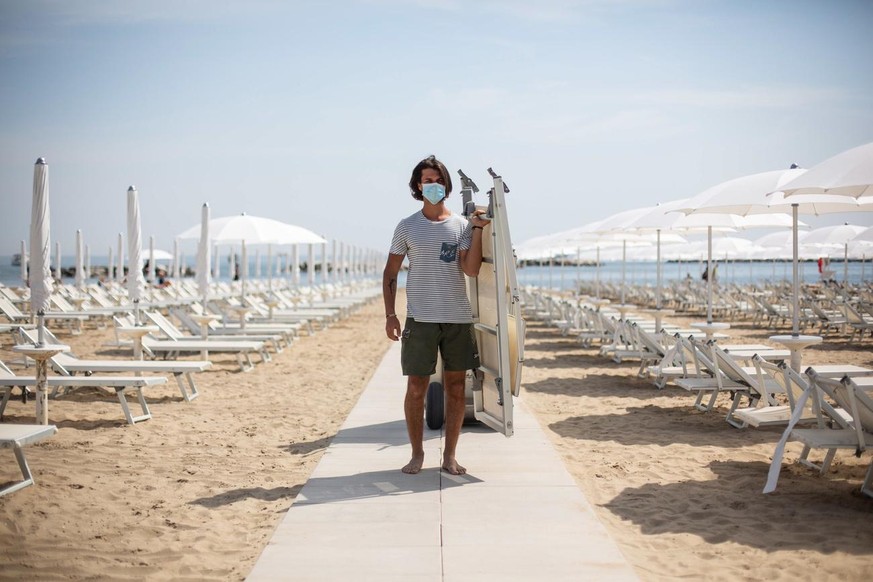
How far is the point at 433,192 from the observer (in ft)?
15.6

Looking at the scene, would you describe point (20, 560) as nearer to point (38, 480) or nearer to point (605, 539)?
point (38, 480)

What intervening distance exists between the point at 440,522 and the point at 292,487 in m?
1.32

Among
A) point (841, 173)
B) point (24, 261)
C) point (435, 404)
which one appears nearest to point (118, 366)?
point (435, 404)

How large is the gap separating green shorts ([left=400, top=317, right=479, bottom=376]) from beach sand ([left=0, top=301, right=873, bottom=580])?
1.06 m

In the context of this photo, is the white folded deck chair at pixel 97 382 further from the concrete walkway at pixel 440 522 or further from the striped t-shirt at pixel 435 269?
the striped t-shirt at pixel 435 269

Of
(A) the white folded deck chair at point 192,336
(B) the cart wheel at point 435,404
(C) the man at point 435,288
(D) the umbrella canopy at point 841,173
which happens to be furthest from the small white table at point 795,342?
(A) the white folded deck chair at point 192,336

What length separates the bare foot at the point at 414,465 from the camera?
16.5 feet

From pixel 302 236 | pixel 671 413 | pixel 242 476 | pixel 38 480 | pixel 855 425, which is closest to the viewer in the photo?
pixel 855 425

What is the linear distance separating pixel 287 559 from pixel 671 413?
5173 millimetres

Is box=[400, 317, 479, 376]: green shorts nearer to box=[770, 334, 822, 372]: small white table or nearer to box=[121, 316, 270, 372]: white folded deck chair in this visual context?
box=[770, 334, 822, 372]: small white table

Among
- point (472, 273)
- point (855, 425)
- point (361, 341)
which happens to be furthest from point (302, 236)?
point (855, 425)

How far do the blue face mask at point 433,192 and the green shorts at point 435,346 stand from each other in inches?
27.7

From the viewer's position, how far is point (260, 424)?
728 cm

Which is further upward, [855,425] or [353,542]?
[855,425]
